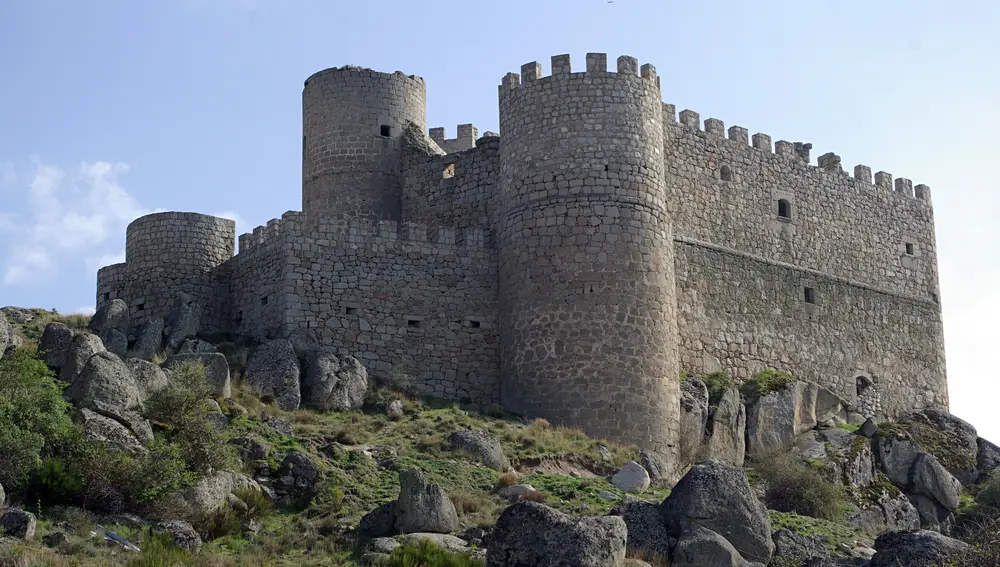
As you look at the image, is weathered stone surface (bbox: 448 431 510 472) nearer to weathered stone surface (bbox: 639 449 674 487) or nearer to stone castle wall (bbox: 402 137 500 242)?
weathered stone surface (bbox: 639 449 674 487)

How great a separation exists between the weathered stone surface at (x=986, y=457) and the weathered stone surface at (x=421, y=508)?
15.8 meters

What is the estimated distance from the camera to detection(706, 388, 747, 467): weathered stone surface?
29469mm

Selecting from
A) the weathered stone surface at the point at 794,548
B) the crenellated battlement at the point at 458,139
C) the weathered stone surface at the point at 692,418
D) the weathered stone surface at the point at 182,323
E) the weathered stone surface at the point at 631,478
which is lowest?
the weathered stone surface at the point at 794,548

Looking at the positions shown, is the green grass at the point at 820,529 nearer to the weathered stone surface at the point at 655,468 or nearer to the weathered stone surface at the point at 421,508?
the weathered stone surface at the point at 655,468

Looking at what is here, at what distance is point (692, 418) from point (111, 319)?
447 inches

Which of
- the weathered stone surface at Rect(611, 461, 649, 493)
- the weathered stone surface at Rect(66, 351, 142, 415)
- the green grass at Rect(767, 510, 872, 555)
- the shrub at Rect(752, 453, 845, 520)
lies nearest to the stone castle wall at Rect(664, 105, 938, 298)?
the shrub at Rect(752, 453, 845, 520)

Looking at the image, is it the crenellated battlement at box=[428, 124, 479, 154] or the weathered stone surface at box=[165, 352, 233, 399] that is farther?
the crenellated battlement at box=[428, 124, 479, 154]

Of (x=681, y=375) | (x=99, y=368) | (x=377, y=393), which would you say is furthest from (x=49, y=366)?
(x=681, y=375)

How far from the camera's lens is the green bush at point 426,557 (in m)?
18.7

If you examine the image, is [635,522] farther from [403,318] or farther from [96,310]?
[96,310]

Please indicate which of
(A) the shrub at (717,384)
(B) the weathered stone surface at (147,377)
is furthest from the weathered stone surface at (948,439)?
(B) the weathered stone surface at (147,377)

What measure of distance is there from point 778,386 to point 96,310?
14351 millimetres

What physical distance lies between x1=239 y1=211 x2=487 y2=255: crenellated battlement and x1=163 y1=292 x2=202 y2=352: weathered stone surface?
1.84 m

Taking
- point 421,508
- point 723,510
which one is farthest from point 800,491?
point 421,508
